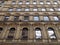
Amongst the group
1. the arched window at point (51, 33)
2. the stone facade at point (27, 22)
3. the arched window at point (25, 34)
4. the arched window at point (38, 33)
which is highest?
the stone facade at point (27, 22)

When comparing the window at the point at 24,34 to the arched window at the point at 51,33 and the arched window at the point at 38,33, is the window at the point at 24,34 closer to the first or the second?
the arched window at the point at 38,33

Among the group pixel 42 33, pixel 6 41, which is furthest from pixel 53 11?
pixel 6 41

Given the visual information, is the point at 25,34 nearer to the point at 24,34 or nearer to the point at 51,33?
the point at 24,34

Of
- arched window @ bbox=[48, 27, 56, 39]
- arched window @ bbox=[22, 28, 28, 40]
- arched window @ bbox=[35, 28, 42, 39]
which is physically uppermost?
arched window @ bbox=[22, 28, 28, 40]

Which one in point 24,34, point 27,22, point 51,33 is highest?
point 27,22

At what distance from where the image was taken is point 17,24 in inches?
596

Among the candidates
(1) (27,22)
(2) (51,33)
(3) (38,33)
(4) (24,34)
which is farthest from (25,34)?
(2) (51,33)

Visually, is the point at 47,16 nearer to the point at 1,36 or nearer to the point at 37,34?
the point at 37,34

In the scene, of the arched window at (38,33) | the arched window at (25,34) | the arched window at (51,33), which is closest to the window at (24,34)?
the arched window at (25,34)

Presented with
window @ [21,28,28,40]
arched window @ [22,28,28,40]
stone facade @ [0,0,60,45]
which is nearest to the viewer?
stone facade @ [0,0,60,45]

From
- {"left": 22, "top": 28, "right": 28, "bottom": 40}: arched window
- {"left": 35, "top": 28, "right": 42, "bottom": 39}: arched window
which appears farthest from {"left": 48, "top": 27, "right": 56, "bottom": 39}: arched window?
{"left": 22, "top": 28, "right": 28, "bottom": 40}: arched window

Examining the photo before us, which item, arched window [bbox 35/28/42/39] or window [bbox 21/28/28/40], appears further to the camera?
arched window [bbox 35/28/42/39]

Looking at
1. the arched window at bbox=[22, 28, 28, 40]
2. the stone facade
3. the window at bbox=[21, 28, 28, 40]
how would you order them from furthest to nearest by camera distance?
the arched window at bbox=[22, 28, 28, 40] < the window at bbox=[21, 28, 28, 40] < the stone facade

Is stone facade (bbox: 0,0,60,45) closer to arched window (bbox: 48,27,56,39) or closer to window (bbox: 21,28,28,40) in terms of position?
window (bbox: 21,28,28,40)
